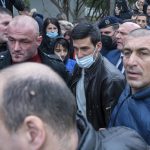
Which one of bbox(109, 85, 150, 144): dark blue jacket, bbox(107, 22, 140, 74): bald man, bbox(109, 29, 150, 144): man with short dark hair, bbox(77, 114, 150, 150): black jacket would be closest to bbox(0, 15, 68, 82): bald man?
bbox(109, 29, 150, 144): man with short dark hair

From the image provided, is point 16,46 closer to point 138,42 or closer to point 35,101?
point 138,42

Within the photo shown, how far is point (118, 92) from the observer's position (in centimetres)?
406

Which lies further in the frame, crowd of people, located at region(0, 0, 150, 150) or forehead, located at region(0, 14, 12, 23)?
forehead, located at region(0, 14, 12, 23)

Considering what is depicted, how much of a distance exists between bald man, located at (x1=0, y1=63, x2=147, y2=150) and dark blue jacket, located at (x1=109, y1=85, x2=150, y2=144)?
1433 millimetres

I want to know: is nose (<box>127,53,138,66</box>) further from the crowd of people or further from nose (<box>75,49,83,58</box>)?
nose (<box>75,49,83,58</box>)

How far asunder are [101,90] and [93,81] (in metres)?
0.15

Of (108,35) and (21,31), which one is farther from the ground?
(21,31)

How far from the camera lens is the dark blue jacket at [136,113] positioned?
287 centimetres

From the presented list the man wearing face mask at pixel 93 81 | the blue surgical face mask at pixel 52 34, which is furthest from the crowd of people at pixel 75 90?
the blue surgical face mask at pixel 52 34

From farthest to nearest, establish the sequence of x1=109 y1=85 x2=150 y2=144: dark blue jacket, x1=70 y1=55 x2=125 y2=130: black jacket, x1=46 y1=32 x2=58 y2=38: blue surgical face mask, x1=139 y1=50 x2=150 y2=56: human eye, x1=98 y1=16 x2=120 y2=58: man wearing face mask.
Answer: x1=46 y1=32 x2=58 y2=38: blue surgical face mask < x1=98 y1=16 x2=120 y2=58: man wearing face mask < x1=70 y1=55 x2=125 y2=130: black jacket < x1=139 y1=50 x2=150 y2=56: human eye < x1=109 y1=85 x2=150 y2=144: dark blue jacket

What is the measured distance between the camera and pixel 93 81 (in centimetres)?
423

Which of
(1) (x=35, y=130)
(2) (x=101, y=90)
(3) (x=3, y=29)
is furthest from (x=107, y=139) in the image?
(3) (x=3, y=29)

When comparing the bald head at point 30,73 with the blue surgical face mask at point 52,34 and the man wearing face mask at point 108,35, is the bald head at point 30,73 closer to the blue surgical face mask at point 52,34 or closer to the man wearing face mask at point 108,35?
the man wearing face mask at point 108,35

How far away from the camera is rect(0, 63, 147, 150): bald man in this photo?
54.9 inches
